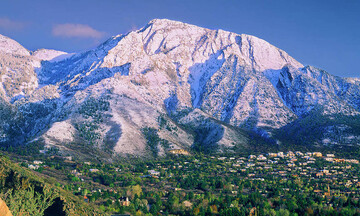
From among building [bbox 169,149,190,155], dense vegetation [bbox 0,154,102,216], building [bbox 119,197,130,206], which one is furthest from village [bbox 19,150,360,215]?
dense vegetation [bbox 0,154,102,216]

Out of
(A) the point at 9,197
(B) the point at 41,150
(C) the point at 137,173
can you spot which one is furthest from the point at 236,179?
(A) the point at 9,197

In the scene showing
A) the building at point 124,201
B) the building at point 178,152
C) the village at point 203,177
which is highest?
the building at point 178,152

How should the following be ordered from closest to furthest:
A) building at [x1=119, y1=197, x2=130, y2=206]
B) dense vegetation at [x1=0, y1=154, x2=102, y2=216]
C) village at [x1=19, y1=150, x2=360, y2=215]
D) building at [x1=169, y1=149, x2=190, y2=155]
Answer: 1. dense vegetation at [x1=0, y1=154, x2=102, y2=216]
2. building at [x1=119, y1=197, x2=130, y2=206]
3. village at [x1=19, y1=150, x2=360, y2=215]
4. building at [x1=169, y1=149, x2=190, y2=155]

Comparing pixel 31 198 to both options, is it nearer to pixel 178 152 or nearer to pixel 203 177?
pixel 203 177

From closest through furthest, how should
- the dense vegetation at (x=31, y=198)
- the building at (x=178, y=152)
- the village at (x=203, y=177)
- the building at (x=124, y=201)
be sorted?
the dense vegetation at (x=31, y=198)
the building at (x=124, y=201)
the village at (x=203, y=177)
the building at (x=178, y=152)

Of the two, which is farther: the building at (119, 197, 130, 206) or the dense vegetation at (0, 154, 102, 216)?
the building at (119, 197, 130, 206)

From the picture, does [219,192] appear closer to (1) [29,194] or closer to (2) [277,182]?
(2) [277,182]

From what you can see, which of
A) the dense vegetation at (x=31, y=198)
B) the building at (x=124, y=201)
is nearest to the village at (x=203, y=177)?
the building at (x=124, y=201)

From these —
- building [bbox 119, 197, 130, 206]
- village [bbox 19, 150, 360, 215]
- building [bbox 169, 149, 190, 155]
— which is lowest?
building [bbox 119, 197, 130, 206]

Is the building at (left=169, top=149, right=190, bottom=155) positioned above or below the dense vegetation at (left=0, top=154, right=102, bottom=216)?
above

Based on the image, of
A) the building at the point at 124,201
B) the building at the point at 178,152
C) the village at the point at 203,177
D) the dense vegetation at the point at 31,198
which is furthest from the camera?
the building at the point at 178,152

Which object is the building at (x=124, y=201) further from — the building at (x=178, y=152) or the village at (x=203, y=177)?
the building at (x=178, y=152)

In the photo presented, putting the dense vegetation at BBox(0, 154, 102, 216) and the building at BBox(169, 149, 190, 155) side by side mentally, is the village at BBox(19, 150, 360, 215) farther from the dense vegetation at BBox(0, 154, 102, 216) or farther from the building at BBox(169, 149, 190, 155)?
the dense vegetation at BBox(0, 154, 102, 216)
